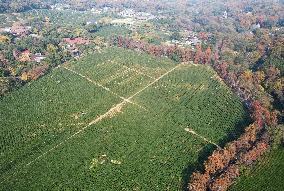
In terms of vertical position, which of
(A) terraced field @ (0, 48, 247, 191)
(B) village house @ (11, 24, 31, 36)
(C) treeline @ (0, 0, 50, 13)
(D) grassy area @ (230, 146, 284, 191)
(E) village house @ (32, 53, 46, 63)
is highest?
(D) grassy area @ (230, 146, 284, 191)

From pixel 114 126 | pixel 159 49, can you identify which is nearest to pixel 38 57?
pixel 159 49

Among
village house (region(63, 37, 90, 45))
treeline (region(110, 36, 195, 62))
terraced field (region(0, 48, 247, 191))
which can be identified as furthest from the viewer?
village house (region(63, 37, 90, 45))

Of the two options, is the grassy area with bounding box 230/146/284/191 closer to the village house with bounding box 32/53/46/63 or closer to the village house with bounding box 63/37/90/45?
the village house with bounding box 32/53/46/63

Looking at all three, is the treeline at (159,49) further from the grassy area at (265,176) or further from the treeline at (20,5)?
the treeline at (20,5)

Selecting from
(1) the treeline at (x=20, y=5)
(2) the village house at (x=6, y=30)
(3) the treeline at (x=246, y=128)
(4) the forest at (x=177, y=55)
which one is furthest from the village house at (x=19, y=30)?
(3) the treeline at (x=246, y=128)

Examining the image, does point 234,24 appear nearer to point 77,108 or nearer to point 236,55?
point 236,55

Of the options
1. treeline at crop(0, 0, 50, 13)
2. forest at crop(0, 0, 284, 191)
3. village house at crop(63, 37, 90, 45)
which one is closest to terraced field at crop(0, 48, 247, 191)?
forest at crop(0, 0, 284, 191)

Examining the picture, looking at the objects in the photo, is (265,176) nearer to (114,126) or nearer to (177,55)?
(114,126)
